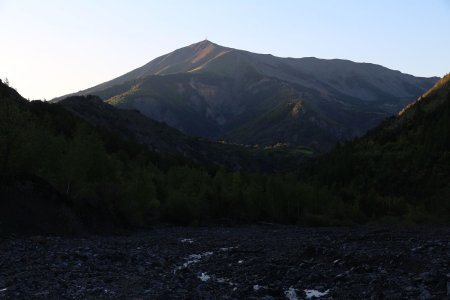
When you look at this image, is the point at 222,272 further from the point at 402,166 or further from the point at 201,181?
the point at 402,166

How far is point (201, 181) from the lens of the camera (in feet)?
350

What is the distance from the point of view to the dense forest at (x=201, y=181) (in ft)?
157

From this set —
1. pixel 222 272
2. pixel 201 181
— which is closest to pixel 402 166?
pixel 201 181

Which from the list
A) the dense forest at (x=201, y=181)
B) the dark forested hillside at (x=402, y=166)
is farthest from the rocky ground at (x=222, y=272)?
the dark forested hillside at (x=402, y=166)

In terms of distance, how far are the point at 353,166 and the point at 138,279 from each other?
435 ft

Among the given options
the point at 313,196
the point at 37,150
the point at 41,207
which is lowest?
the point at 313,196

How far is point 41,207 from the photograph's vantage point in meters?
44.9

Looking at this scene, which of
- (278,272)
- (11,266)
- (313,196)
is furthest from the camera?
(313,196)

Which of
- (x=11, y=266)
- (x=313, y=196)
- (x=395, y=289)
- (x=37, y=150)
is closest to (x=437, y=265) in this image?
(x=395, y=289)

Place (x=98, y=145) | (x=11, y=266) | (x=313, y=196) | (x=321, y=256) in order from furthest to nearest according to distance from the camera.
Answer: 1. (x=313, y=196)
2. (x=98, y=145)
3. (x=321, y=256)
4. (x=11, y=266)

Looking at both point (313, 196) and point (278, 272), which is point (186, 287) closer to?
point (278, 272)

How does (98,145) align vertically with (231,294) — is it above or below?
above

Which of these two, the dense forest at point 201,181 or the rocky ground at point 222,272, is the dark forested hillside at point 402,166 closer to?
the dense forest at point 201,181

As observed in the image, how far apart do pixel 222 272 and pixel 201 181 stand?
76.9 m
